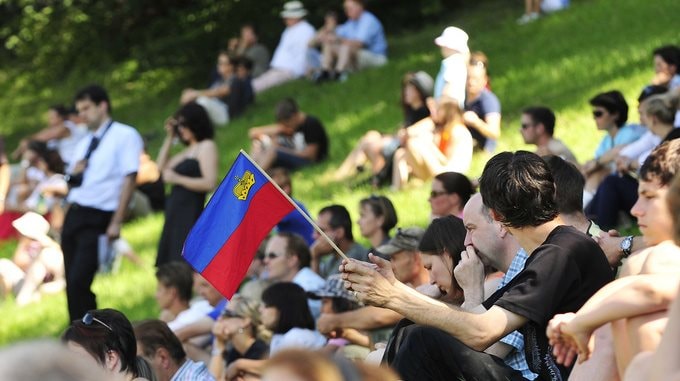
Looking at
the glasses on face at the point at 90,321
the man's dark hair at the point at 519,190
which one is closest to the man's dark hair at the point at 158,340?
the glasses on face at the point at 90,321

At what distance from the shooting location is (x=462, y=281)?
6.15m

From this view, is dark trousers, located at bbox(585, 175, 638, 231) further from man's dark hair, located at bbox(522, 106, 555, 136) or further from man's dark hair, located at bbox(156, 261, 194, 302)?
man's dark hair, located at bbox(156, 261, 194, 302)

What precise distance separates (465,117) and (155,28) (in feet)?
47.8

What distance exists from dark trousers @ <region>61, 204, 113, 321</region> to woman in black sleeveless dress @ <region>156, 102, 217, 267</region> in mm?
557

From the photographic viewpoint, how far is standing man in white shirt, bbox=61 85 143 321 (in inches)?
433

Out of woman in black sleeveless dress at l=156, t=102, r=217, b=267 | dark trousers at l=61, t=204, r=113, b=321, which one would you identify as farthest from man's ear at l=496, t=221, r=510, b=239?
dark trousers at l=61, t=204, r=113, b=321

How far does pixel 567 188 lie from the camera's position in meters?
6.97

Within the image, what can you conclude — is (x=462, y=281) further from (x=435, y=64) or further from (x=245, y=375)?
(x=435, y=64)

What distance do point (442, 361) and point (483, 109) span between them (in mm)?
7385

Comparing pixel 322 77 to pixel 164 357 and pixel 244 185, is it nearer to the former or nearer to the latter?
pixel 164 357

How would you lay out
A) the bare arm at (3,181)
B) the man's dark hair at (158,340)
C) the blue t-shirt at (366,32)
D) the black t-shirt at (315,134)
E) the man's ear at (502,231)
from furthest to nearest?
the blue t-shirt at (366,32)
the bare arm at (3,181)
the black t-shirt at (315,134)
the man's dark hair at (158,340)
the man's ear at (502,231)

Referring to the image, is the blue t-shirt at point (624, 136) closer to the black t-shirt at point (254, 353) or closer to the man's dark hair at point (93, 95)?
the black t-shirt at point (254, 353)

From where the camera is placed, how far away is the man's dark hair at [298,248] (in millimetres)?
10016

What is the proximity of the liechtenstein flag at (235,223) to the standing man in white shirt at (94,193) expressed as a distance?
3.94m
